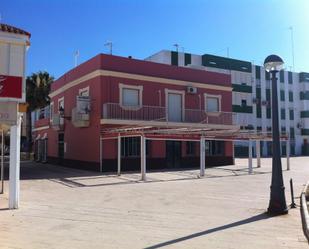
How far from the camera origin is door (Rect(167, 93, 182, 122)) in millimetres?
28703

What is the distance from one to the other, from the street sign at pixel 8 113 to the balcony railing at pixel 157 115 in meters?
14.0

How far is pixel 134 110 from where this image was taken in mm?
26438

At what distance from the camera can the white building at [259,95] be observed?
5275cm

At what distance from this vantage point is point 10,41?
36.2 ft

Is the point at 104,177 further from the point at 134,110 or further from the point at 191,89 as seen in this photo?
the point at 191,89

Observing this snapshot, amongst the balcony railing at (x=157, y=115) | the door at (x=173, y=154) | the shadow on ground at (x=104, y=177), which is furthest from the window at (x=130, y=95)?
the shadow on ground at (x=104, y=177)

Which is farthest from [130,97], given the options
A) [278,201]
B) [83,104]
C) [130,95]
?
[278,201]

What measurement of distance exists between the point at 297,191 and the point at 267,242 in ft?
28.0

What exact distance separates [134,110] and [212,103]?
794 cm

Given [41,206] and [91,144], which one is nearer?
[41,206]

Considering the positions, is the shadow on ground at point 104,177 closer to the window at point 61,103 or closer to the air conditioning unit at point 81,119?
the air conditioning unit at point 81,119

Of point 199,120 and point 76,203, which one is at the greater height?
point 199,120

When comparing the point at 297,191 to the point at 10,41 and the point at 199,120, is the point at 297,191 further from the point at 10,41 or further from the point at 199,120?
the point at 199,120

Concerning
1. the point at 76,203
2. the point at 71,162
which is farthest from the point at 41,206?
the point at 71,162
